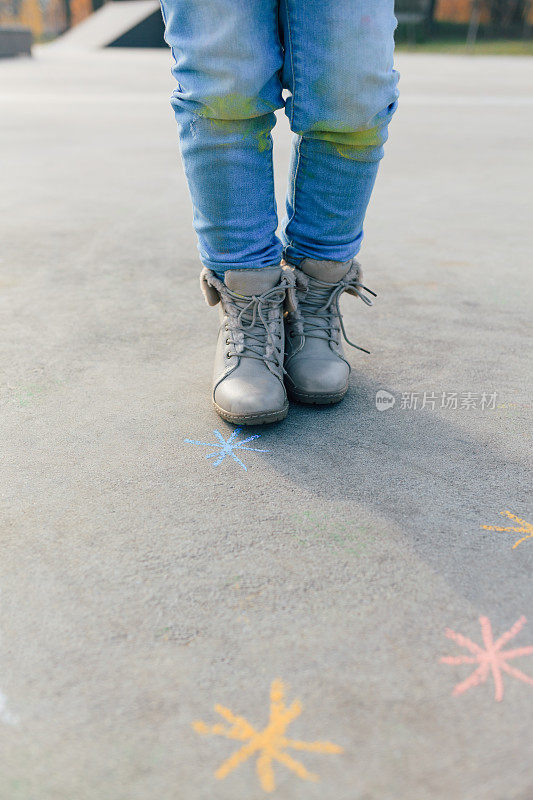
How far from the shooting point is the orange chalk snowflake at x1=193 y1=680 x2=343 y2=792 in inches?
23.8

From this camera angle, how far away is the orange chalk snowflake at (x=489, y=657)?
688 millimetres

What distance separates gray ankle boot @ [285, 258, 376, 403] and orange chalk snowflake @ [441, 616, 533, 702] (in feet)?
1.76

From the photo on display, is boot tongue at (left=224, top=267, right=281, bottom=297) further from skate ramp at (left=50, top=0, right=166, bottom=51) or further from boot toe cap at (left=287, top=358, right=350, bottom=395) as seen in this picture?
skate ramp at (left=50, top=0, right=166, bottom=51)

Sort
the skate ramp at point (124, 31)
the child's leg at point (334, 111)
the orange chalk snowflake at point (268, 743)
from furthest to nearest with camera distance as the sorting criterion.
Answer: the skate ramp at point (124, 31) < the child's leg at point (334, 111) < the orange chalk snowflake at point (268, 743)

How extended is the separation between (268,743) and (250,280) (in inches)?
30.7

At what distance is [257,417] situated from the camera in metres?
1.13

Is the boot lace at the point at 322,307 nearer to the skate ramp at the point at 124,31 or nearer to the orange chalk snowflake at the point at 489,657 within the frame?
the orange chalk snowflake at the point at 489,657

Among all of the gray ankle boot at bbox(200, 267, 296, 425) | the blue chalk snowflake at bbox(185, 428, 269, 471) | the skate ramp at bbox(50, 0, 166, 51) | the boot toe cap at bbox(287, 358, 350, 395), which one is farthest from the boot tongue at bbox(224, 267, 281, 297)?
the skate ramp at bbox(50, 0, 166, 51)

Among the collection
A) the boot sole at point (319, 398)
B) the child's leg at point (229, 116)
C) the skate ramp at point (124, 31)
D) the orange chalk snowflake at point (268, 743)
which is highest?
the child's leg at point (229, 116)

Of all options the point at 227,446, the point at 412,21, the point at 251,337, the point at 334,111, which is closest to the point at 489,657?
the point at 227,446

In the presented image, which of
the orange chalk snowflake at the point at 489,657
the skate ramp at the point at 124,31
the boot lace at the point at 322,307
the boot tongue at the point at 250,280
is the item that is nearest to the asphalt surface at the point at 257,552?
the orange chalk snowflake at the point at 489,657

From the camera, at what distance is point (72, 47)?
45.8 feet

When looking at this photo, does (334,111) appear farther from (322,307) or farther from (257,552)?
(257,552)

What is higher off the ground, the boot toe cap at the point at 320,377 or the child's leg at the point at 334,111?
the child's leg at the point at 334,111
